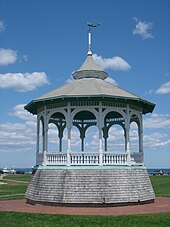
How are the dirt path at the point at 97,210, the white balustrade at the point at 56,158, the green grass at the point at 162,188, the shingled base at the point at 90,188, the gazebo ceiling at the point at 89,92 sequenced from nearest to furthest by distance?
1. the dirt path at the point at 97,210
2. the shingled base at the point at 90,188
3. the gazebo ceiling at the point at 89,92
4. the white balustrade at the point at 56,158
5. the green grass at the point at 162,188

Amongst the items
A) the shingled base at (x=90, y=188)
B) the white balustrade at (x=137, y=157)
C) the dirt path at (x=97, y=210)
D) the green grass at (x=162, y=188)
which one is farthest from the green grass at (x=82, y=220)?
the green grass at (x=162, y=188)

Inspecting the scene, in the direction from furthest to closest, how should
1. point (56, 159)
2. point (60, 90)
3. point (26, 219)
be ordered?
point (60, 90) → point (56, 159) → point (26, 219)

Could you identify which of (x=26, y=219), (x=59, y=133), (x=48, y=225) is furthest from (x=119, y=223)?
(x=59, y=133)

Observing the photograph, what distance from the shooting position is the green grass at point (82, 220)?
12852mm

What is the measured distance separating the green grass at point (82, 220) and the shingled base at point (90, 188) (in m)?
3.14

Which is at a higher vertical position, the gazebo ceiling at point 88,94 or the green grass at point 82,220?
the gazebo ceiling at point 88,94

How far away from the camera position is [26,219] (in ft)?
46.1

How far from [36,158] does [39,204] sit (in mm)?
3651

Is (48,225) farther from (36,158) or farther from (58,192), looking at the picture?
(36,158)

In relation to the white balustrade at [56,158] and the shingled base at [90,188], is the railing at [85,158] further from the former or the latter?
the shingled base at [90,188]

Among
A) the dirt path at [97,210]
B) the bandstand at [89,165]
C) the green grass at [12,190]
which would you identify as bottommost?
the dirt path at [97,210]

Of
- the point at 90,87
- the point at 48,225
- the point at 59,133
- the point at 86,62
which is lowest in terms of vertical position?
the point at 48,225

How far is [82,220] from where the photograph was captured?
13594 mm

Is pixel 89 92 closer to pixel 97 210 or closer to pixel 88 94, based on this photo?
pixel 88 94
